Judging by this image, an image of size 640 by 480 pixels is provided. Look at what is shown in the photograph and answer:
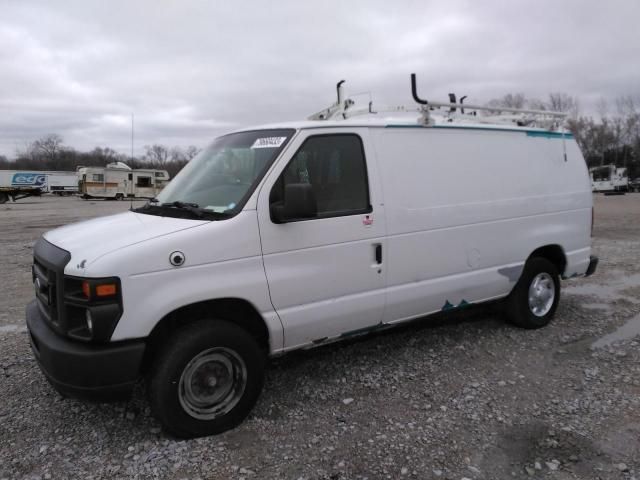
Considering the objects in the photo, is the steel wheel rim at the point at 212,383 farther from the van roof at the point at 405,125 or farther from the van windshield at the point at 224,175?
the van roof at the point at 405,125

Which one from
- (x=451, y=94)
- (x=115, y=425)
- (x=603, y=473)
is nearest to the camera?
(x=603, y=473)

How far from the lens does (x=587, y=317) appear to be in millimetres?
5855

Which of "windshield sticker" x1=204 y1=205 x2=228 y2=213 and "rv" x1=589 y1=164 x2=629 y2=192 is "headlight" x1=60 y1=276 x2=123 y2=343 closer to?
"windshield sticker" x1=204 y1=205 x2=228 y2=213

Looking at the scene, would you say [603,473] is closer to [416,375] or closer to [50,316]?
[416,375]

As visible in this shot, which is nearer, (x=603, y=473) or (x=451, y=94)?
(x=603, y=473)

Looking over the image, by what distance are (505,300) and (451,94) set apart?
7.53 ft

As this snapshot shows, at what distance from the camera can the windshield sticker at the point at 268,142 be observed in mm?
3623

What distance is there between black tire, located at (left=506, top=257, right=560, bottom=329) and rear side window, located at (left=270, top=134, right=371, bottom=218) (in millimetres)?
2380

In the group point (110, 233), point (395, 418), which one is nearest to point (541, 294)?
point (395, 418)

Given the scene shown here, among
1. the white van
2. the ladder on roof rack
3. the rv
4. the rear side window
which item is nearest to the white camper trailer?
the ladder on roof rack

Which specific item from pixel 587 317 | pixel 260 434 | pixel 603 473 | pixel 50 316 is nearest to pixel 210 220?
pixel 50 316

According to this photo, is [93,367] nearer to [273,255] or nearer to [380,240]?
[273,255]

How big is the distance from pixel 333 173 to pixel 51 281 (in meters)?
2.10

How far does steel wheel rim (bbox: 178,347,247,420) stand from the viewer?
3.24 metres
